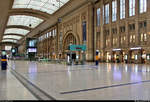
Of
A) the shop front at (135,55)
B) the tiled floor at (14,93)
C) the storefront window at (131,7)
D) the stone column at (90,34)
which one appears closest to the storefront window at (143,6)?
the storefront window at (131,7)

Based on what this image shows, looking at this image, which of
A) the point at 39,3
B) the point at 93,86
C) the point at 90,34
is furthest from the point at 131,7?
the point at 93,86

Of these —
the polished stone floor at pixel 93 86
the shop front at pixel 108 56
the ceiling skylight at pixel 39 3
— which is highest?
the ceiling skylight at pixel 39 3

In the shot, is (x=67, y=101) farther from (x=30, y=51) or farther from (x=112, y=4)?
(x=112, y=4)

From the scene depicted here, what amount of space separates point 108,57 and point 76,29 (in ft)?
53.3

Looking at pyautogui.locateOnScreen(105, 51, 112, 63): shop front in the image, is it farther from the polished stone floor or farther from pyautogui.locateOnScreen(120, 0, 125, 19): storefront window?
the polished stone floor

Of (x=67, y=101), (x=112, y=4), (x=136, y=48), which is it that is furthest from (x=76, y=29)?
(x=67, y=101)

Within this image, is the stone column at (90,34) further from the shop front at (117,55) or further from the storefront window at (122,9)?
the storefront window at (122,9)

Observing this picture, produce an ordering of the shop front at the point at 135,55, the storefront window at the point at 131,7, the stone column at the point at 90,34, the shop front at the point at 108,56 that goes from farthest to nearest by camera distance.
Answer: the stone column at the point at 90,34, the shop front at the point at 108,56, the storefront window at the point at 131,7, the shop front at the point at 135,55

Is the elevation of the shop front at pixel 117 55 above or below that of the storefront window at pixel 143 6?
below

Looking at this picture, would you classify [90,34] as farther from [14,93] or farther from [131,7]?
[14,93]

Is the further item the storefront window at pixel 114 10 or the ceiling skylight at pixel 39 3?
the ceiling skylight at pixel 39 3

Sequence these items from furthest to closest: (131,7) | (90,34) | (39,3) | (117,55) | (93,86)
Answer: (39,3), (90,34), (117,55), (131,7), (93,86)

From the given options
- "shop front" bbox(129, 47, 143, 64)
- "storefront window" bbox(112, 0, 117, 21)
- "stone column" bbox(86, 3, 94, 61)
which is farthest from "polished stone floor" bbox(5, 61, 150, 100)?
"stone column" bbox(86, 3, 94, 61)

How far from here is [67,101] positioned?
13.6 feet
